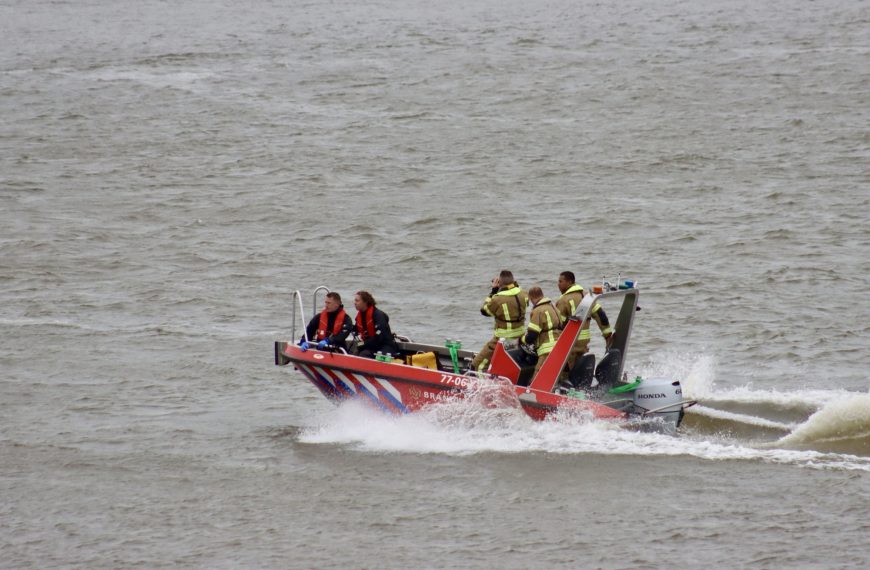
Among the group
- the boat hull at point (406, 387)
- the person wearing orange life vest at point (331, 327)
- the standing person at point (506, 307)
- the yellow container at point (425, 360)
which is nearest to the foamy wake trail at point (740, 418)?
the boat hull at point (406, 387)

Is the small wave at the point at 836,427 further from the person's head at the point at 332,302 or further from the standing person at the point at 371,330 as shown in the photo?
the person's head at the point at 332,302

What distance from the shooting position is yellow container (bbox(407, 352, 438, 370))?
14031mm

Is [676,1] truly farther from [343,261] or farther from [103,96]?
[343,261]

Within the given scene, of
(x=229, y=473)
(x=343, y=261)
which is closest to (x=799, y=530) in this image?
(x=229, y=473)

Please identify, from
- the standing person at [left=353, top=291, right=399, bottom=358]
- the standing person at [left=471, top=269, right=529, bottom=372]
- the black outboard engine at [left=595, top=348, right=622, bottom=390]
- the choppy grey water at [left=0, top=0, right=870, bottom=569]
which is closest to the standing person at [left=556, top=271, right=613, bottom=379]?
the black outboard engine at [left=595, top=348, right=622, bottom=390]

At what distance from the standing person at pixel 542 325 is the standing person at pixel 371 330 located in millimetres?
1645

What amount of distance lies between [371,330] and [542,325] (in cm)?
201

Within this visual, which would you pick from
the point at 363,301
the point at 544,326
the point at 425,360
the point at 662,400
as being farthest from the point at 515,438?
the point at 363,301

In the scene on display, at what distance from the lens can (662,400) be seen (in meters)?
13.7

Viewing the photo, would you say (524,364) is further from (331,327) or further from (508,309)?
(331,327)

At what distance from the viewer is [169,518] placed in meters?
11.8

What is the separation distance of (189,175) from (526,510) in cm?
1900

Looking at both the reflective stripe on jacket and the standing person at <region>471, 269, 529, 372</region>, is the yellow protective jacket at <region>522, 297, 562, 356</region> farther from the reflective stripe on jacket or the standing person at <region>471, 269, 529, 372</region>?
the reflective stripe on jacket

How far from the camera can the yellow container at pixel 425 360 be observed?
14031 mm
